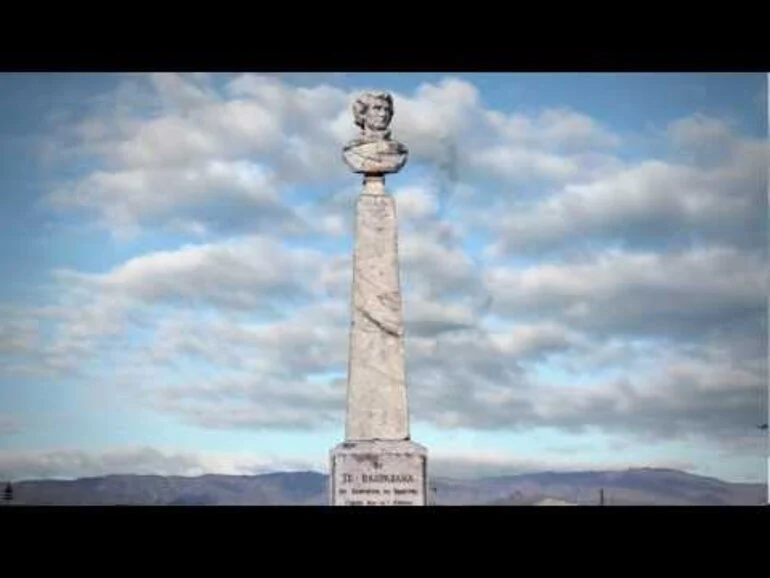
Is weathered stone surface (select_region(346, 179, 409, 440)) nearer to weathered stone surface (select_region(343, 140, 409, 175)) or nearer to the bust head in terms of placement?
weathered stone surface (select_region(343, 140, 409, 175))

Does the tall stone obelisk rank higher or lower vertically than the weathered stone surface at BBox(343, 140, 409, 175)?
lower

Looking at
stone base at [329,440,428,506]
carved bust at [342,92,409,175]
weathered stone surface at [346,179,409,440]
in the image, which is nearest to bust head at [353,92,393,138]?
carved bust at [342,92,409,175]

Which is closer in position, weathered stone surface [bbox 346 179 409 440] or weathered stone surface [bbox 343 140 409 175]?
weathered stone surface [bbox 346 179 409 440]

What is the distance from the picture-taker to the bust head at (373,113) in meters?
14.8

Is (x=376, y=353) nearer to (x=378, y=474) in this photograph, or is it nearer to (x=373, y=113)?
(x=378, y=474)

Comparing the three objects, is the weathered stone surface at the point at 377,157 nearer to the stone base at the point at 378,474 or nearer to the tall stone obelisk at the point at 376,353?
the tall stone obelisk at the point at 376,353

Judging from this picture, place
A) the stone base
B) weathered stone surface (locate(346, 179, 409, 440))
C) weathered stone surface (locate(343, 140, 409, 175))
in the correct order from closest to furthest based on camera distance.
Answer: the stone base, weathered stone surface (locate(346, 179, 409, 440)), weathered stone surface (locate(343, 140, 409, 175))

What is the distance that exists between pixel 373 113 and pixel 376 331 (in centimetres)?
245

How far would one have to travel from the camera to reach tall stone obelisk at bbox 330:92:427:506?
14055mm

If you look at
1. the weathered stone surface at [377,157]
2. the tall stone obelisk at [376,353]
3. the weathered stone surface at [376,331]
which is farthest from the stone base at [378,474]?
the weathered stone surface at [377,157]

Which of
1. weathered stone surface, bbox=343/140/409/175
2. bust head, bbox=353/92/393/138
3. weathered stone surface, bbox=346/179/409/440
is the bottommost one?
weathered stone surface, bbox=346/179/409/440

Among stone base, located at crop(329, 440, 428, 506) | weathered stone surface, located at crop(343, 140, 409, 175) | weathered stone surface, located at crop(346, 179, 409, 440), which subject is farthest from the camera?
weathered stone surface, located at crop(343, 140, 409, 175)
